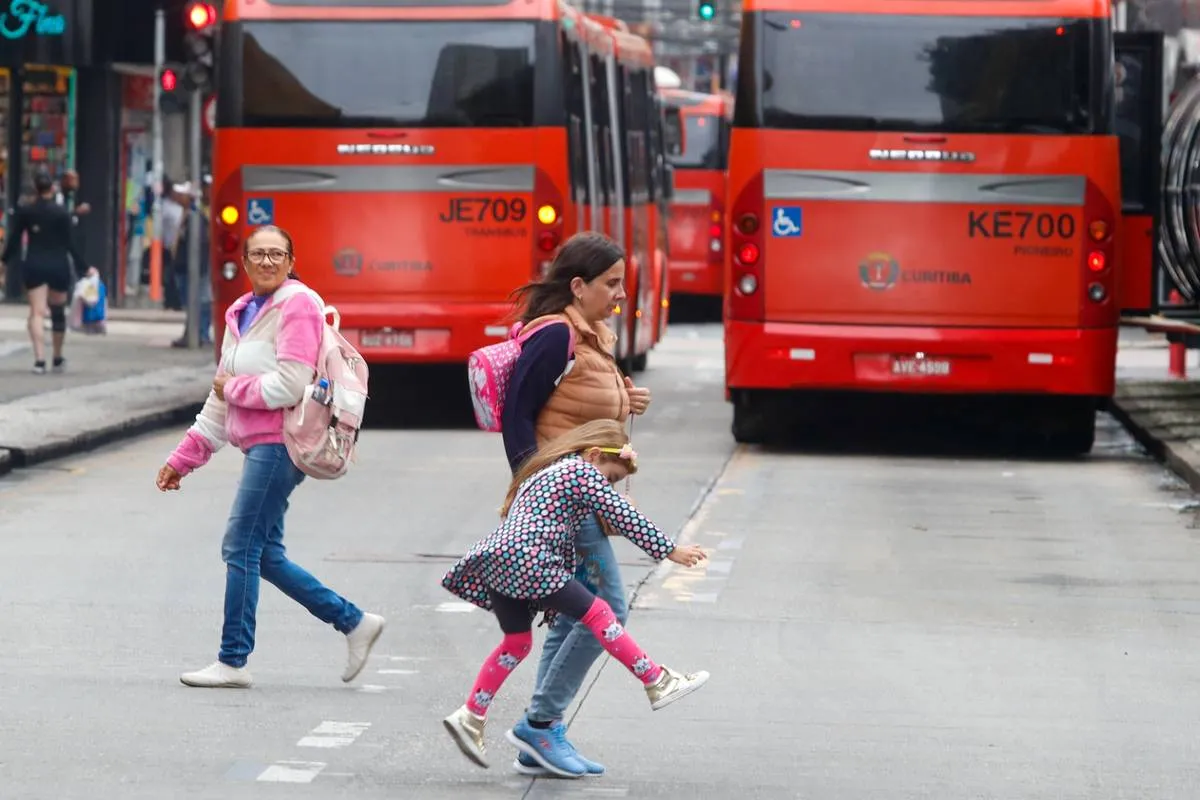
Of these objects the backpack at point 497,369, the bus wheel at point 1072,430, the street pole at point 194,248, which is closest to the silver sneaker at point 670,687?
the backpack at point 497,369

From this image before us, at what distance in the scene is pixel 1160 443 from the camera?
17.8m

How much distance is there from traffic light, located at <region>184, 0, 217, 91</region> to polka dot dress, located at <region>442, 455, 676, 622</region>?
19.3m

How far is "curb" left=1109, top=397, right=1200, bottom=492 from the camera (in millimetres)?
16062

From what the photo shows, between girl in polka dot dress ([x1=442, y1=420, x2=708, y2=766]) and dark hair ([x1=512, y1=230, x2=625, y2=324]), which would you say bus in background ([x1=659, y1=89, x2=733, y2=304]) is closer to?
dark hair ([x1=512, y1=230, x2=625, y2=324])

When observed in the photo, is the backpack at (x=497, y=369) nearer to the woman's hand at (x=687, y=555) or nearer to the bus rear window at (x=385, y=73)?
the woman's hand at (x=687, y=555)

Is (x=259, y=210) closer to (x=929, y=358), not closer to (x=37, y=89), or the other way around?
(x=929, y=358)

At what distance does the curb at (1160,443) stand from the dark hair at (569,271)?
8794mm

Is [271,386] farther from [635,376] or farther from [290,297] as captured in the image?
[635,376]

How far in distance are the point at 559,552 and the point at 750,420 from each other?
36.2 ft

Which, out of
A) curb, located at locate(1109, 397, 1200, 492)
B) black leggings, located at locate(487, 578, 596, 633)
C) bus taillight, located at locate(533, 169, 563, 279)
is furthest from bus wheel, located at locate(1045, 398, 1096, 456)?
black leggings, located at locate(487, 578, 596, 633)

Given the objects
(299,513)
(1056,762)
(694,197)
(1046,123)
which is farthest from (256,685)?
(694,197)

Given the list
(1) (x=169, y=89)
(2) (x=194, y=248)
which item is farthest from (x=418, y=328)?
(1) (x=169, y=89)

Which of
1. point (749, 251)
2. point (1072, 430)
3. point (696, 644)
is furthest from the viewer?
point (1072, 430)

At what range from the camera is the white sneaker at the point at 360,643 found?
884cm
